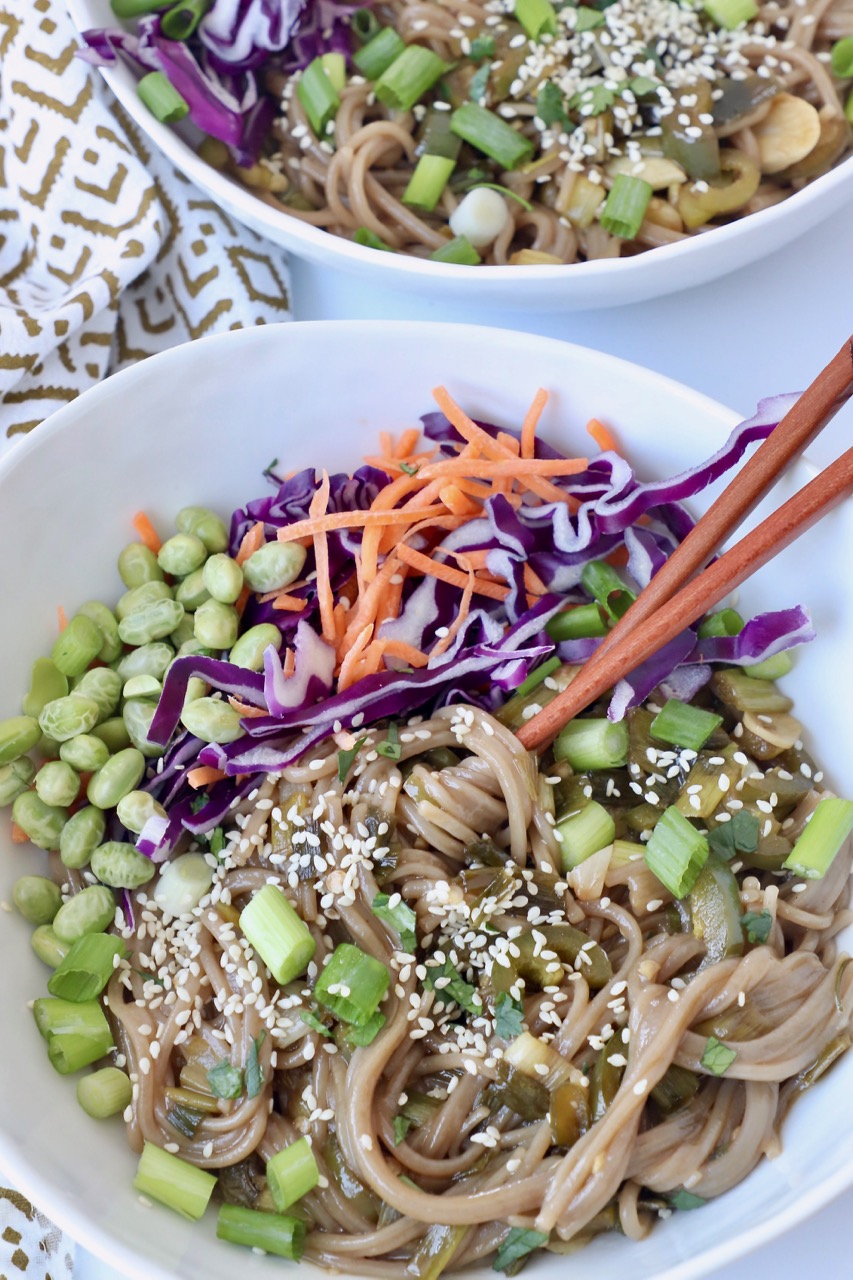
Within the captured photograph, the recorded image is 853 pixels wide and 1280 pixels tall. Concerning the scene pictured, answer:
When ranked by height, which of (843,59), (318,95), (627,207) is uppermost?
(843,59)

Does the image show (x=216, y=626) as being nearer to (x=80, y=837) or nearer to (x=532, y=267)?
(x=80, y=837)

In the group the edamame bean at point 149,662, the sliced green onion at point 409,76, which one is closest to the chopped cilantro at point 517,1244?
the edamame bean at point 149,662

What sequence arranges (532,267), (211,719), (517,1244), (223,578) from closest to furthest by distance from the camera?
(517,1244), (211,719), (223,578), (532,267)

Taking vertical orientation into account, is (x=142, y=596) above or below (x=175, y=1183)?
above

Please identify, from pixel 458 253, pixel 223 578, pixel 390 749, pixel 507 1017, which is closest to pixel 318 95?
pixel 458 253

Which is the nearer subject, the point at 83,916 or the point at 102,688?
the point at 83,916

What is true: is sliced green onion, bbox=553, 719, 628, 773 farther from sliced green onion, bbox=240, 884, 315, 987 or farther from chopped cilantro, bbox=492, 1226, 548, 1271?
chopped cilantro, bbox=492, 1226, 548, 1271

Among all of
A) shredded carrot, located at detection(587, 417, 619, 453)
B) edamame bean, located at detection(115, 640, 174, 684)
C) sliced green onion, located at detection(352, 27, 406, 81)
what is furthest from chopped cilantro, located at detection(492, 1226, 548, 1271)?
sliced green onion, located at detection(352, 27, 406, 81)
